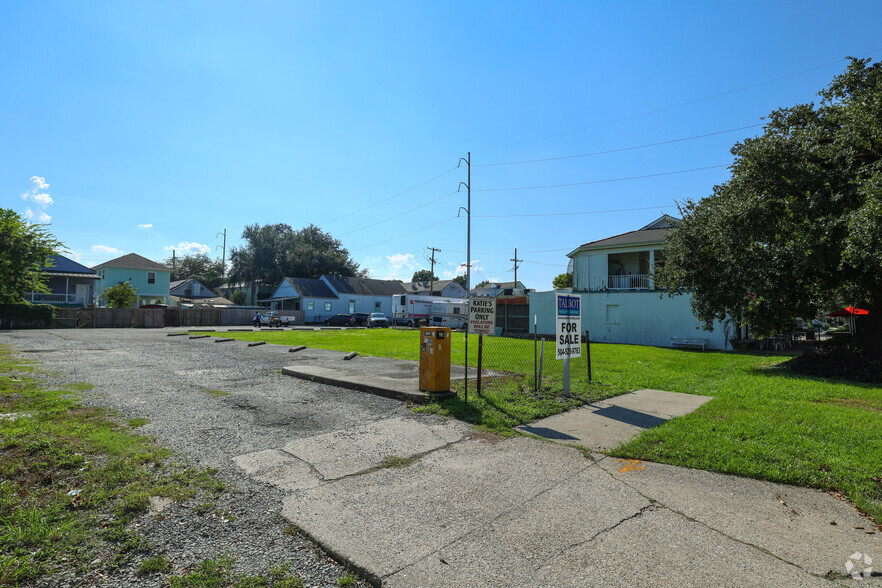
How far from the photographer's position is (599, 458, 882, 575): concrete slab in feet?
10.5

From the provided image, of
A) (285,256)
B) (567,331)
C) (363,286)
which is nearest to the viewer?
(567,331)

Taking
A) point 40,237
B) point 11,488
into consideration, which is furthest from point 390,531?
point 40,237

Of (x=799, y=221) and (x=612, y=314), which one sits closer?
(x=799, y=221)

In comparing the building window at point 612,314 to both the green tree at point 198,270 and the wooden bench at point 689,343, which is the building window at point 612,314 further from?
Result: the green tree at point 198,270

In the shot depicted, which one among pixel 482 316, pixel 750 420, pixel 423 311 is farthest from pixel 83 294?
pixel 750 420

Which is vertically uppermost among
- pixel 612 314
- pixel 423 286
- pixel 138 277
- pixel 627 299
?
pixel 423 286

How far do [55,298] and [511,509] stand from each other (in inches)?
2247

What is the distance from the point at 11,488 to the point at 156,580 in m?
2.28

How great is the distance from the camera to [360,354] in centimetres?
1638

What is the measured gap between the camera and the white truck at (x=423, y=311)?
46688mm

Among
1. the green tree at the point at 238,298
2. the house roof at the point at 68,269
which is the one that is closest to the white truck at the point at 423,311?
the house roof at the point at 68,269

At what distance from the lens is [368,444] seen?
218 inches

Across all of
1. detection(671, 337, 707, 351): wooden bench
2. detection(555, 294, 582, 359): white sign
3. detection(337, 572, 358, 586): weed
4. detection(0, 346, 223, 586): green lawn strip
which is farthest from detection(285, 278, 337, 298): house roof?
detection(337, 572, 358, 586): weed

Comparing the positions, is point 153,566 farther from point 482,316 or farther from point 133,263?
point 133,263
